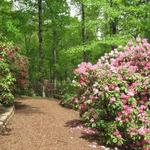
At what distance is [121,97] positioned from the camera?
9750mm

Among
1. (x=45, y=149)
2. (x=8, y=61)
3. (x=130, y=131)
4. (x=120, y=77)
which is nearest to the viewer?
(x=45, y=149)

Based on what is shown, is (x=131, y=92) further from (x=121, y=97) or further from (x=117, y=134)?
(x=117, y=134)

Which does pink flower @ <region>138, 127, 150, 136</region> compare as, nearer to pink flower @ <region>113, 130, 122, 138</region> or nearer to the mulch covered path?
pink flower @ <region>113, 130, 122, 138</region>

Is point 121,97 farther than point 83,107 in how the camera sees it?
No

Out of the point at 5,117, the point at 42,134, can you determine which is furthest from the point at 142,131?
the point at 5,117

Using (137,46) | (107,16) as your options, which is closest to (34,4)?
(107,16)

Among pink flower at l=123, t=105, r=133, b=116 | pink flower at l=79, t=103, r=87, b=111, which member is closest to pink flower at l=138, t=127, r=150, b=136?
pink flower at l=123, t=105, r=133, b=116

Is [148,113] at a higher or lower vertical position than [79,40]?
lower

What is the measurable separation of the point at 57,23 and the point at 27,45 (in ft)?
53.2

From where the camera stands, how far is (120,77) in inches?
402

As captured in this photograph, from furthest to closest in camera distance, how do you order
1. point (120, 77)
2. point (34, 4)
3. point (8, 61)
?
point (34, 4) < point (8, 61) < point (120, 77)

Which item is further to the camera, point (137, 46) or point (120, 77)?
point (137, 46)

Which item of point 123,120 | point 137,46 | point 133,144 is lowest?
point 133,144

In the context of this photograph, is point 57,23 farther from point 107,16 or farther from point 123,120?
point 123,120
